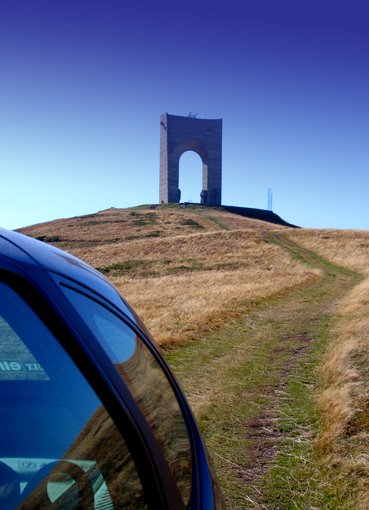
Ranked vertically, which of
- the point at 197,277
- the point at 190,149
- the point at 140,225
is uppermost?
the point at 190,149

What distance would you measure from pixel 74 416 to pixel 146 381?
0.35 m

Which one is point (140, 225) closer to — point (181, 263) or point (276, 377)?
point (181, 263)

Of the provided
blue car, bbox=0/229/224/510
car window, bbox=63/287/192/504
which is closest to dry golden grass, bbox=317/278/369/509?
car window, bbox=63/287/192/504

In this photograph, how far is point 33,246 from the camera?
167cm

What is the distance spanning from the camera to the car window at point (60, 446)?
138 centimetres

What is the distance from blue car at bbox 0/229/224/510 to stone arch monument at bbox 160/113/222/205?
75.1m

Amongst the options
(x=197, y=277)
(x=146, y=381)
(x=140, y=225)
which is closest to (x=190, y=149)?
Result: (x=140, y=225)

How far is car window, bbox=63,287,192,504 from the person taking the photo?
61.7 inches

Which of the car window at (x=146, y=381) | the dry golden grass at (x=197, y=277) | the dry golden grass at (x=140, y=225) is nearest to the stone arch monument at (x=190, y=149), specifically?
the dry golden grass at (x=140, y=225)

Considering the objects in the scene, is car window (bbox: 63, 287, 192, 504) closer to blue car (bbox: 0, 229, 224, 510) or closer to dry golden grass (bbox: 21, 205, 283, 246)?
blue car (bbox: 0, 229, 224, 510)

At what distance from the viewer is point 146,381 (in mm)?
1766

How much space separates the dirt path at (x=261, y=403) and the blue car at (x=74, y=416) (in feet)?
8.44

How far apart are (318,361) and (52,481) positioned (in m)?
6.87

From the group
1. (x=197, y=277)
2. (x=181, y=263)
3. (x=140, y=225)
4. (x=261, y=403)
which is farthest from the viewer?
(x=140, y=225)
